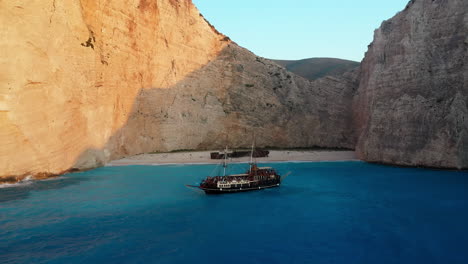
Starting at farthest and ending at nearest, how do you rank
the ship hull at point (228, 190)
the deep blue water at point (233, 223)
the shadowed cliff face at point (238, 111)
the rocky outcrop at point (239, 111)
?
the rocky outcrop at point (239, 111)
the shadowed cliff face at point (238, 111)
the ship hull at point (228, 190)
the deep blue water at point (233, 223)

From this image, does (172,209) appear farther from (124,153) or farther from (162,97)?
(162,97)

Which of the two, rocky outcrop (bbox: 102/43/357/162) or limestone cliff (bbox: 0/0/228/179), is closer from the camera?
limestone cliff (bbox: 0/0/228/179)

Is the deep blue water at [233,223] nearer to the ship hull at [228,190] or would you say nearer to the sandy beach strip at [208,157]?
the ship hull at [228,190]

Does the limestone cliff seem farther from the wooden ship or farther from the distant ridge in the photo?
the distant ridge

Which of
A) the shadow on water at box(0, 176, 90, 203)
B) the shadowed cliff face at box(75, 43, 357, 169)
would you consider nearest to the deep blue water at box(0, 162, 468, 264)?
the shadow on water at box(0, 176, 90, 203)

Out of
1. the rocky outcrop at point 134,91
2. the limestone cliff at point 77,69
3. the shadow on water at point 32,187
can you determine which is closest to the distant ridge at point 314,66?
the rocky outcrop at point 134,91

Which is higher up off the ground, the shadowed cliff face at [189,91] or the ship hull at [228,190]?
the shadowed cliff face at [189,91]
